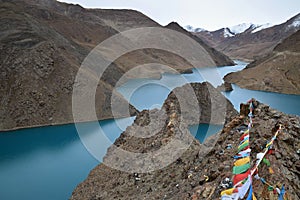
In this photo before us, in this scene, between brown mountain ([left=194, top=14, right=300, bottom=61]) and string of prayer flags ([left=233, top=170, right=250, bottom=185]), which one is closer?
string of prayer flags ([left=233, top=170, right=250, bottom=185])

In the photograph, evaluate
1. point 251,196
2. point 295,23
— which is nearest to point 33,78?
point 251,196

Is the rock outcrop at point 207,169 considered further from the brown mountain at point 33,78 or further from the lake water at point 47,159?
the brown mountain at point 33,78

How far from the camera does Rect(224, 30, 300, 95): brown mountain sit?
4933cm

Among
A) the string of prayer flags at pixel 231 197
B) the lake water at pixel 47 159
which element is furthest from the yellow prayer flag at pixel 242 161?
the lake water at pixel 47 159

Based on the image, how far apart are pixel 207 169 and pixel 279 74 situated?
51.2 metres

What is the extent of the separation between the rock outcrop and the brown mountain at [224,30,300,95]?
40746 millimetres

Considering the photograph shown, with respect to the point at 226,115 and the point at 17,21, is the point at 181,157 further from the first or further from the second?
the point at 17,21

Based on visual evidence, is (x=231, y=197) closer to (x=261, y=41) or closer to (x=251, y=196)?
(x=251, y=196)

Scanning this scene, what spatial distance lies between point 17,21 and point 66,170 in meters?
26.4

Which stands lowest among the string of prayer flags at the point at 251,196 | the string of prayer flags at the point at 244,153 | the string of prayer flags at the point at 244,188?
the string of prayer flags at the point at 251,196

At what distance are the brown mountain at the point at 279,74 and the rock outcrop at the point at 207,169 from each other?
134 feet

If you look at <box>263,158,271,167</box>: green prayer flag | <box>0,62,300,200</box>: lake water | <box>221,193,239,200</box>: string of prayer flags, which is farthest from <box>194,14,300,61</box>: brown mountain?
<box>221,193,239,200</box>: string of prayer flags

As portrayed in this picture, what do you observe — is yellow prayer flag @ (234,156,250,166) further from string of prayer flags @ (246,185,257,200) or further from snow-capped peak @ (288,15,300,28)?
snow-capped peak @ (288,15,300,28)

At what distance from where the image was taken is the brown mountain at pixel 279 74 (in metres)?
49.3
